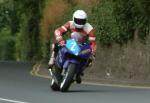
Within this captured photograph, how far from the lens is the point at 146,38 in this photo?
21359mm

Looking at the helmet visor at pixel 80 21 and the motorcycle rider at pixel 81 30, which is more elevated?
the helmet visor at pixel 80 21

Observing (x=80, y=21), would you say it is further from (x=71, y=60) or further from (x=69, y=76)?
(x=69, y=76)

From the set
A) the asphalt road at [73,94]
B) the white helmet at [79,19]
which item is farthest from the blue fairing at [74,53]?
the asphalt road at [73,94]

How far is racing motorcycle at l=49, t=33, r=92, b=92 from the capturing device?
15.8m

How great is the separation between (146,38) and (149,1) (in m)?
1.20

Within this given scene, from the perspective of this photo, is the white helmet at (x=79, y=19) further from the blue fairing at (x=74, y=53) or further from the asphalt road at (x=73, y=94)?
the asphalt road at (x=73, y=94)

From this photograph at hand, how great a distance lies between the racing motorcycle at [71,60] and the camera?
51.8ft

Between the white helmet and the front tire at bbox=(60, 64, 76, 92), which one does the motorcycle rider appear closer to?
the white helmet

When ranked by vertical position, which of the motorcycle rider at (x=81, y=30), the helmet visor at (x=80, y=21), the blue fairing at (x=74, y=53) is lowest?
the blue fairing at (x=74, y=53)

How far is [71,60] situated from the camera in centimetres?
1595

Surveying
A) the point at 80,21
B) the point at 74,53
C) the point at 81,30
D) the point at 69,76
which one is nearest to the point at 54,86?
the point at 69,76

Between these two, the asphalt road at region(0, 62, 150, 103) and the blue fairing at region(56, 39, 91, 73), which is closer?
the asphalt road at region(0, 62, 150, 103)

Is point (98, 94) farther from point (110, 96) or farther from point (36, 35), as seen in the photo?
point (36, 35)

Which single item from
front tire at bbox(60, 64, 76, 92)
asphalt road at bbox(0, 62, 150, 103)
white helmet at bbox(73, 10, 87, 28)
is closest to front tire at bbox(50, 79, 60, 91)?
asphalt road at bbox(0, 62, 150, 103)
